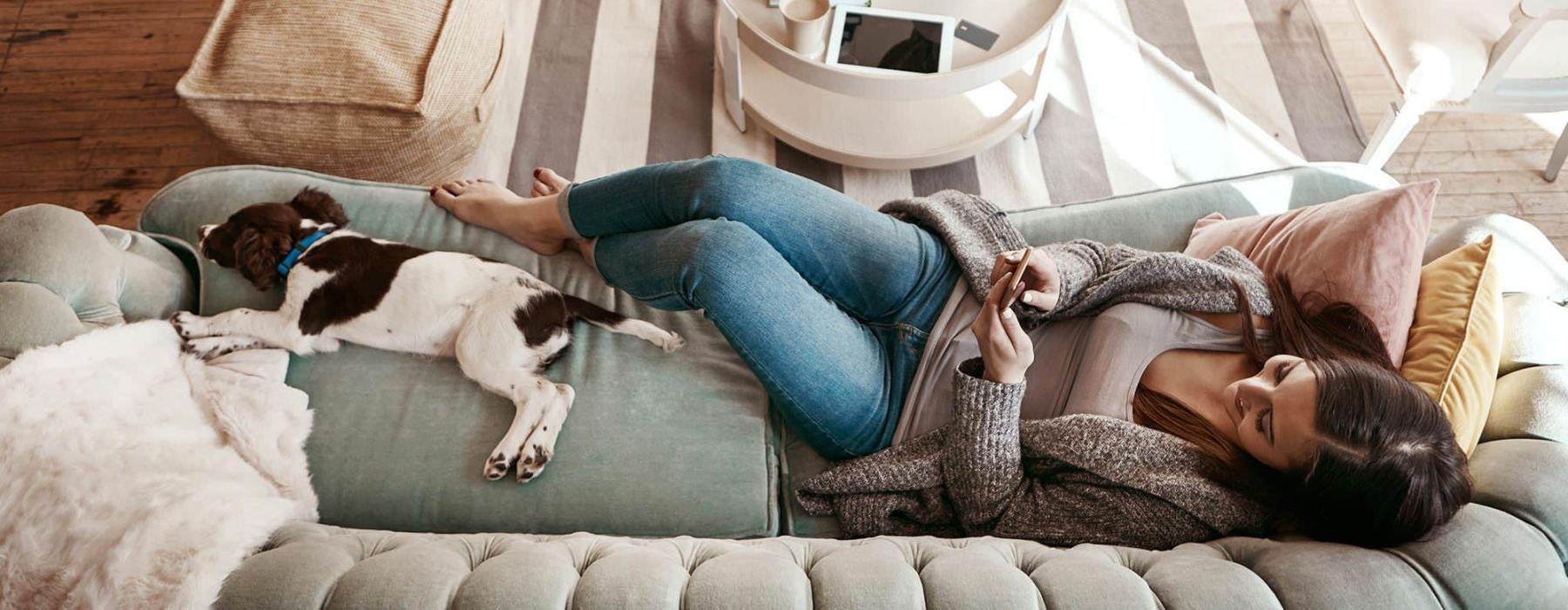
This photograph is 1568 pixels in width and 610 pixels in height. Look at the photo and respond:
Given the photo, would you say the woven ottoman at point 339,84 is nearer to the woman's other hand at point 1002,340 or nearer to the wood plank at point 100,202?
the wood plank at point 100,202

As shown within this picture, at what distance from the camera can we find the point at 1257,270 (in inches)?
60.1

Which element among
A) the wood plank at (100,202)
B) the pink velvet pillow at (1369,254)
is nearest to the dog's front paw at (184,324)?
the wood plank at (100,202)

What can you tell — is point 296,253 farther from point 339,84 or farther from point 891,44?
point 891,44

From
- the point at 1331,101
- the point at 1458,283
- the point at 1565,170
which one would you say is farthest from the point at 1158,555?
the point at 1565,170

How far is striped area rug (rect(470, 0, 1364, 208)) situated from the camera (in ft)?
8.16

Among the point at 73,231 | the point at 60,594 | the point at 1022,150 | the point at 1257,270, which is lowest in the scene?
the point at 60,594

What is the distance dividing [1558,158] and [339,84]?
125 inches

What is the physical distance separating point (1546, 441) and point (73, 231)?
2.25 metres

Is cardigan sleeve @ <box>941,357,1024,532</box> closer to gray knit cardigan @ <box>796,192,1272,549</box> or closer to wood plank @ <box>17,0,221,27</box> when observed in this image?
gray knit cardigan @ <box>796,192,1272,549</box>

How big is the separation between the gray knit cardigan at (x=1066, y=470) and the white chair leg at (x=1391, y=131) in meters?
0.90

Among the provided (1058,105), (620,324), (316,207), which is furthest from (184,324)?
(1058,105)

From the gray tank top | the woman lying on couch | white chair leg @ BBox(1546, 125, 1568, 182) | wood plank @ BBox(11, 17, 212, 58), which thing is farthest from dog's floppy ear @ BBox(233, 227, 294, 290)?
white chair leg @ BBox(1546, 125, 1568, 182)

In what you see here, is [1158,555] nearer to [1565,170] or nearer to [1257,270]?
[1257,270]

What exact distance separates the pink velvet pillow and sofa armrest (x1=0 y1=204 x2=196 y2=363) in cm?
199
